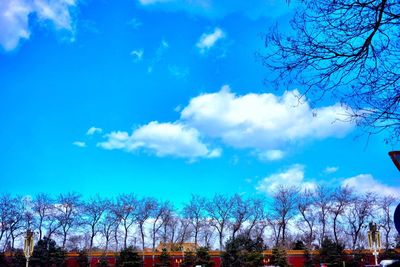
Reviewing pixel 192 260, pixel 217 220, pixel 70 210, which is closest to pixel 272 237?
pixel 217 220

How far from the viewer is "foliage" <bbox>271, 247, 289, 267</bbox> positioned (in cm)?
4006

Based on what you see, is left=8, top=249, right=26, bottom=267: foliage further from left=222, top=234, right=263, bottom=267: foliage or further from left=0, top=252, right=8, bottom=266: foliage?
left=222, top=234, right=263, bottom=267: foliage

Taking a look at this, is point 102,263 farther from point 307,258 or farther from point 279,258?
point 307,258

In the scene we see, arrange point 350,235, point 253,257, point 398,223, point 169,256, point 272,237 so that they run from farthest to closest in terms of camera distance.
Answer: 1. point 272,237
2. point 350,235
3. point 169,256
4. point 253,257
5. point 398,223

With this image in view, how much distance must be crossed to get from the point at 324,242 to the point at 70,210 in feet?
87.1

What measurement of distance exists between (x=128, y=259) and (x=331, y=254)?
714 inches

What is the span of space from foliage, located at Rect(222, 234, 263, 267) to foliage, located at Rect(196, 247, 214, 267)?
1.47 meters

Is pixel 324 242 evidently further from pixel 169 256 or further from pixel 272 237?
pixel 169 256

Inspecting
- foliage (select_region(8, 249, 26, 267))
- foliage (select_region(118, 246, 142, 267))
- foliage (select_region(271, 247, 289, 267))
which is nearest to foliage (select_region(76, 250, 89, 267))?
foliage (select_region(118, 246, 142, 267))

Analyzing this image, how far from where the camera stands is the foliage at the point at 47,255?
137ft

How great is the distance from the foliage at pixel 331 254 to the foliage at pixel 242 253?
217 inches

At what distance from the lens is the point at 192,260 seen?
135ft

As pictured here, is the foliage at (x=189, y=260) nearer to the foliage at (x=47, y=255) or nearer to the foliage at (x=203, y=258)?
the foliage at (x=203, y=258)

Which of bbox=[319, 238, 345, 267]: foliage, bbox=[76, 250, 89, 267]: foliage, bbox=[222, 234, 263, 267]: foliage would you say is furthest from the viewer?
bbox=[76, 250, 89, 267]: foliage
